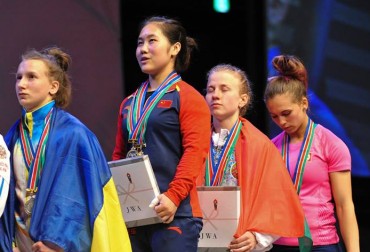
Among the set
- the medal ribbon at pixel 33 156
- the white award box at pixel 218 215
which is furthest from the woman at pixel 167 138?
the medal ribbon at pixel 33 156

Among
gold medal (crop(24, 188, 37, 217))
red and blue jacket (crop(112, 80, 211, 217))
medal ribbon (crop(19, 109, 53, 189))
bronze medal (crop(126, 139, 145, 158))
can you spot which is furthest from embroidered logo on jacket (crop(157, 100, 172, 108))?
gold medal (crop(24, 188, 37, 217))

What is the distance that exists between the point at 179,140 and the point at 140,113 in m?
0.18

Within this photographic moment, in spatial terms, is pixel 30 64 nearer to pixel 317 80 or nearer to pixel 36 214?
pixel 36 214

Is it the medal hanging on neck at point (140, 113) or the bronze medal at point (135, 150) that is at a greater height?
the medal hanging on neck at point (140, 113)

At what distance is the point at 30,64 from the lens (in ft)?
11.7

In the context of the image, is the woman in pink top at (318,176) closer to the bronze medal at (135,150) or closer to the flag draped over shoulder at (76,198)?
the bronze medal at (135,150)

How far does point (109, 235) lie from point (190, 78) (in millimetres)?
2760

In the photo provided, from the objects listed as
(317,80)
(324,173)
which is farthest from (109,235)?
(317,80)

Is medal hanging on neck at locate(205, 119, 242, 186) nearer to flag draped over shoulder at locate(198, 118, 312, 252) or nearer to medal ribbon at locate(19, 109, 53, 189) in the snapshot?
flag draped over shoulder at locate(198, 118, 312, 252)

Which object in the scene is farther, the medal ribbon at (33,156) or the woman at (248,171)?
the woman at (248,171)

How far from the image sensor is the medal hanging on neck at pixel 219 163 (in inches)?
A: 148

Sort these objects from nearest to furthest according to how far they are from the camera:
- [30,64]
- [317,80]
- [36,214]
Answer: [36,214] < [30,64] < [317,80]

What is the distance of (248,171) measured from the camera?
12.3ft

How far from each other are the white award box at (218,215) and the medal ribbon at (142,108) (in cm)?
34
